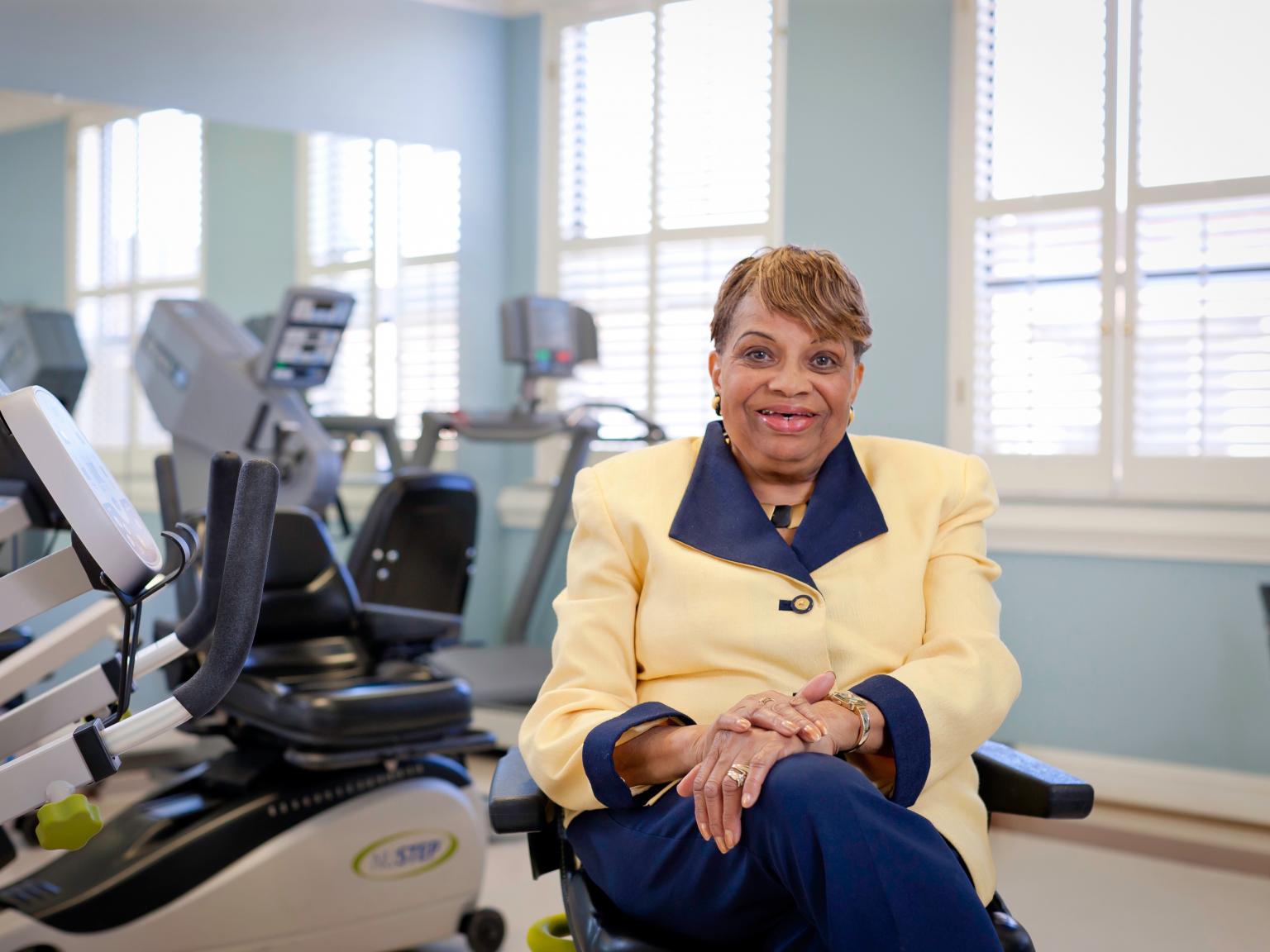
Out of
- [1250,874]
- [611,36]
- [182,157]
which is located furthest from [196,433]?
[1250,874]

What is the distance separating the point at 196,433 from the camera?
11.1ft

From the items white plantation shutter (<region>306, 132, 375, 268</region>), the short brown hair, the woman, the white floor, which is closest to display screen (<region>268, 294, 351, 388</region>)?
white plantation shutter (<region>306, 132, 375, 268</region>)

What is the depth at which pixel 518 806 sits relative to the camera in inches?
57.2

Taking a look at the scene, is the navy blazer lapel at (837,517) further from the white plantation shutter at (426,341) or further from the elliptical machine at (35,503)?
the white plantation shutter at (426,341)

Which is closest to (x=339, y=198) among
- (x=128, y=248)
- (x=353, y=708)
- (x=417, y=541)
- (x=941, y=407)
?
(x=128, y=248)

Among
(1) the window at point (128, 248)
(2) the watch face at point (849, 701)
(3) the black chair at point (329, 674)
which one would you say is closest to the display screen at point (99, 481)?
(2) the watch face at point (849, 701)

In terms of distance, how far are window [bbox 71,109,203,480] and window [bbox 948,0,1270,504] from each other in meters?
2.46

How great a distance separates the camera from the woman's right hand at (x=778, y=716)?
129cm

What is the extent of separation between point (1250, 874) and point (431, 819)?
2.09 metres

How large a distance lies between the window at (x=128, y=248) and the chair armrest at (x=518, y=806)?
271cm

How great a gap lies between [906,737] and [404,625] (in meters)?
1.36

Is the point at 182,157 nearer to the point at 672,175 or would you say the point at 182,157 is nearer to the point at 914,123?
the point at 672,175

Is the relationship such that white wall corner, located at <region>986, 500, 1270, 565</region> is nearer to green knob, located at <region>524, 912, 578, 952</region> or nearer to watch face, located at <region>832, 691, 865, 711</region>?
watch face, located at <region>832, 691, 865, 711</region>

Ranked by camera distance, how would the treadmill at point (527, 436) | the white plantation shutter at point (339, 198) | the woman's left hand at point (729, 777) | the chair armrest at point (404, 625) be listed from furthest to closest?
the white plantation shutter at point (339, 198)
the treadmill at point (527, 436)
the chair armrest at point (404, 625)
the woman's left hand at point (729, 777)
